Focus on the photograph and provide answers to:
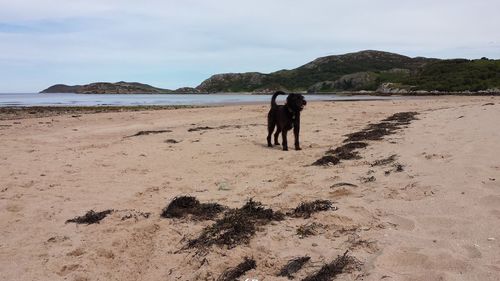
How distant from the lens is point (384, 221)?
4.43 m

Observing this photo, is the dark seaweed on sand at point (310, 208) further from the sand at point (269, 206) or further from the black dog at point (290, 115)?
the black dog at point (290, 115)

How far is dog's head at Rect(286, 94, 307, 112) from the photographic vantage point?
35.7 ft

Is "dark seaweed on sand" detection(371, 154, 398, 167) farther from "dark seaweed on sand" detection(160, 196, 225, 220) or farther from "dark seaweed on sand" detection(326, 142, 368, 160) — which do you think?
"dark seaweed on sand" detection(160, 196, 225, 220)

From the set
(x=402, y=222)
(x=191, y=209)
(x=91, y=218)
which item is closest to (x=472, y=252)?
(x=402, y=222)

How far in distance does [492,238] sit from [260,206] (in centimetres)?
256

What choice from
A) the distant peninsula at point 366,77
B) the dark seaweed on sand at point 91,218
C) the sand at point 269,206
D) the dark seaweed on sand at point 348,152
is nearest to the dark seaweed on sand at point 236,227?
the sand at point 269,206

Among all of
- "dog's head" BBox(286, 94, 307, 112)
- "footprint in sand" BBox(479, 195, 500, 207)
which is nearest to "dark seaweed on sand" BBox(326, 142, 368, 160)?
"dog's head" BBox(286, 94, 307, 112)

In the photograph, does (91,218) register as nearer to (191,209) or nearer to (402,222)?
(191,209)

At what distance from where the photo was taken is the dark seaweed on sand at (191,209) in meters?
5.23

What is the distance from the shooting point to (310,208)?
5.03m

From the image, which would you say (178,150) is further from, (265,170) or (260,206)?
(260,206)

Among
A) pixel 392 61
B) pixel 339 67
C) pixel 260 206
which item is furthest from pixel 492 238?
pixel 392 61

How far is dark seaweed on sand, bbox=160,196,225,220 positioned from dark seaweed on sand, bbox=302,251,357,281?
1.96 meters

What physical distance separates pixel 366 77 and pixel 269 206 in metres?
109
